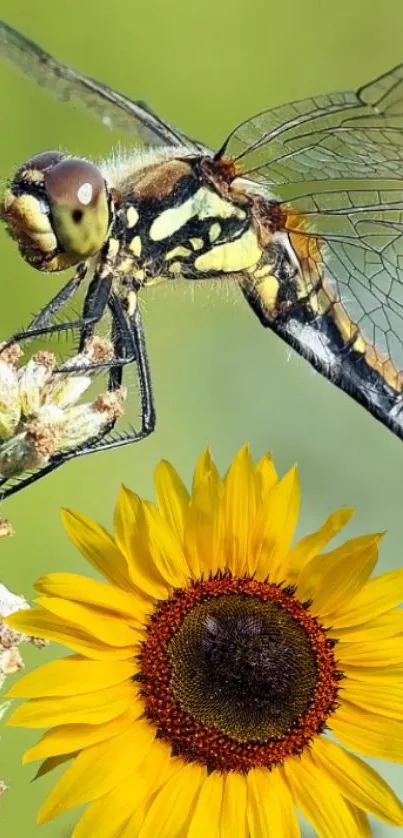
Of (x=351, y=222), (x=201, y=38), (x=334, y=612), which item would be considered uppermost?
(x=201, y=38)

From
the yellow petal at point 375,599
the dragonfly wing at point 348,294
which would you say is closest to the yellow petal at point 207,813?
the yellow petal at point 375,599

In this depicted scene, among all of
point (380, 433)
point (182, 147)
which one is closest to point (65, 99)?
point (182, 147)

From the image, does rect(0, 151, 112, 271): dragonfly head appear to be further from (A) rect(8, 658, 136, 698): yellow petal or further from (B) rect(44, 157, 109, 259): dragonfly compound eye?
(A) rect(8, 658, 136, 698): yellow petal

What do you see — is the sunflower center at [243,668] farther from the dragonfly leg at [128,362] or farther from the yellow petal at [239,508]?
the dragonfly leg at [128,362]

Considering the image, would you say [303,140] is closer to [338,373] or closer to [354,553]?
[338,373]

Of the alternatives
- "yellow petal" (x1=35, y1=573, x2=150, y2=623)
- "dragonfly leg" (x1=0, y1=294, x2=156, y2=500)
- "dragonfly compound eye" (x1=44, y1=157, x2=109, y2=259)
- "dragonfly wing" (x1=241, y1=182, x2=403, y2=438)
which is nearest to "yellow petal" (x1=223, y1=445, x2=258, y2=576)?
"yellow petal" (x1=35, y1=573, x2=150, y2=623)

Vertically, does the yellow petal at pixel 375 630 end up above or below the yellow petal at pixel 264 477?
below

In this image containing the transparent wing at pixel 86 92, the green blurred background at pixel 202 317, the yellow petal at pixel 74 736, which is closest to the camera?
the yellow petal at pixel 74 736
